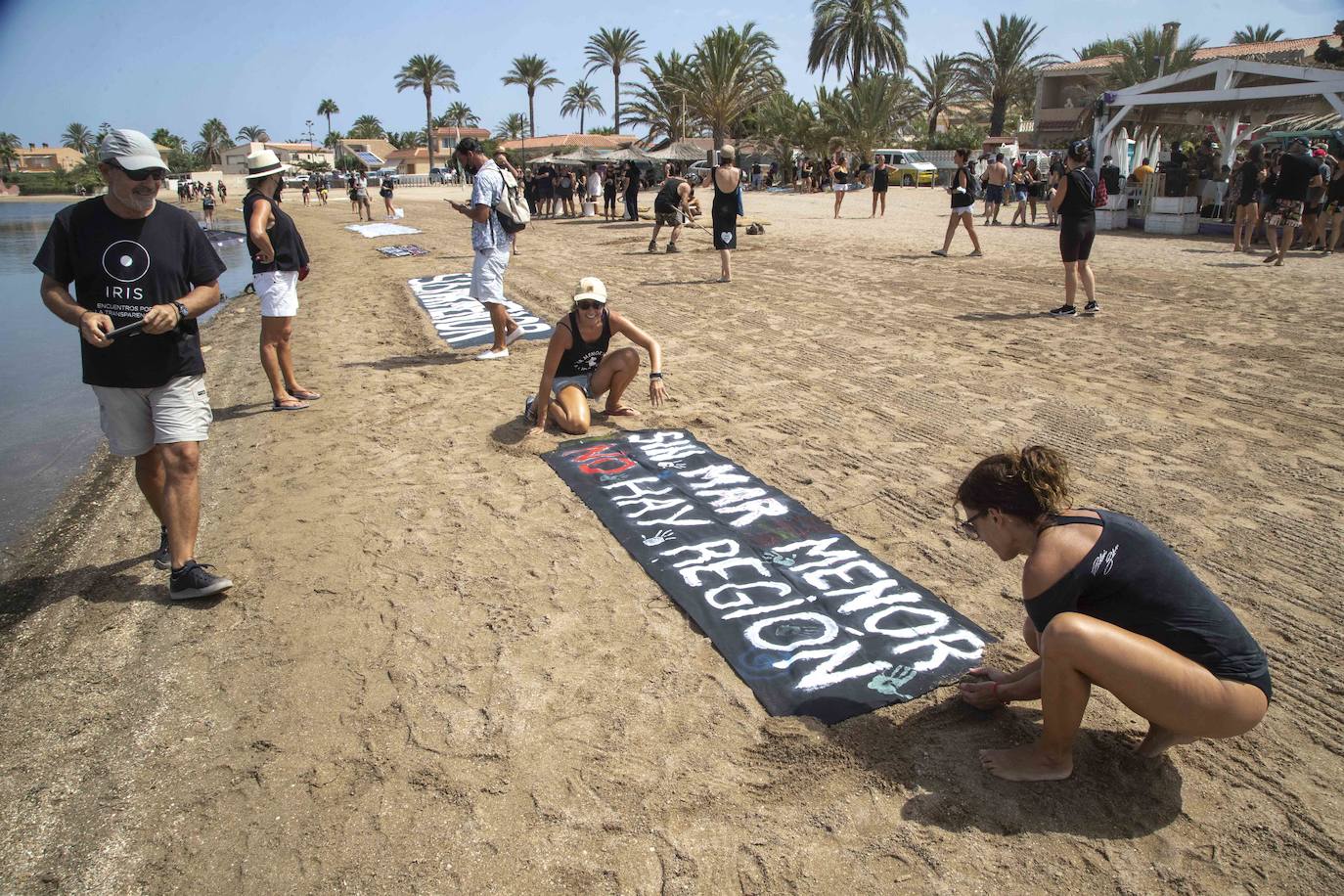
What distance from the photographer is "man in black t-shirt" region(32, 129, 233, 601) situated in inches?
126

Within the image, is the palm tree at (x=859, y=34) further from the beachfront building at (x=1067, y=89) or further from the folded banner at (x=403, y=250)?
the folded banner at (x=403, y=250)

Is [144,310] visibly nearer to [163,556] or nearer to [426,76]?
[163,556]

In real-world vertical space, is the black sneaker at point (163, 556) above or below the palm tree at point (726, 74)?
below

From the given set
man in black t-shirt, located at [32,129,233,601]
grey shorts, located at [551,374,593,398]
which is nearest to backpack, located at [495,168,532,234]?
grey shorts, located at [551,374,593,398]

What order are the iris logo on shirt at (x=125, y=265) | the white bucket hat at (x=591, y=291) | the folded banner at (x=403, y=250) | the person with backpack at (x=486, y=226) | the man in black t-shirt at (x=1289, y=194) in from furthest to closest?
the folded banner at (x=403, y=250)
the man in black t-shirt at (x=1289, y=194)
the person with backpack at (x=486, y=226)
the white bucket hat at (x=591, y=291)
the iris logo on shirt at (x=125, y=265)

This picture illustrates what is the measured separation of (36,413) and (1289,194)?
15934 mm

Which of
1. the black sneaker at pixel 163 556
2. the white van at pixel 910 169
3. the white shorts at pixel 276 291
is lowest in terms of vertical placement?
the black sneaker at pixel 163 556

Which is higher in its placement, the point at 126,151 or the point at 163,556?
the point at 126,151

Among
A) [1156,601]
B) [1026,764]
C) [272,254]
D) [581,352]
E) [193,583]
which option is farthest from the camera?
[272,254]

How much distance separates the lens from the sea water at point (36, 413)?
5695mm

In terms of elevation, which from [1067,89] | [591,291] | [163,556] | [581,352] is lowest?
[163,556]

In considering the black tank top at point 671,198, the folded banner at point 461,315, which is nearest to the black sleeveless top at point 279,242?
the folded banner at point 461,315

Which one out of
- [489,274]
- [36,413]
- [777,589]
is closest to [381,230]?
[36,413]

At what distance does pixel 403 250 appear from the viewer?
54.1 ft
